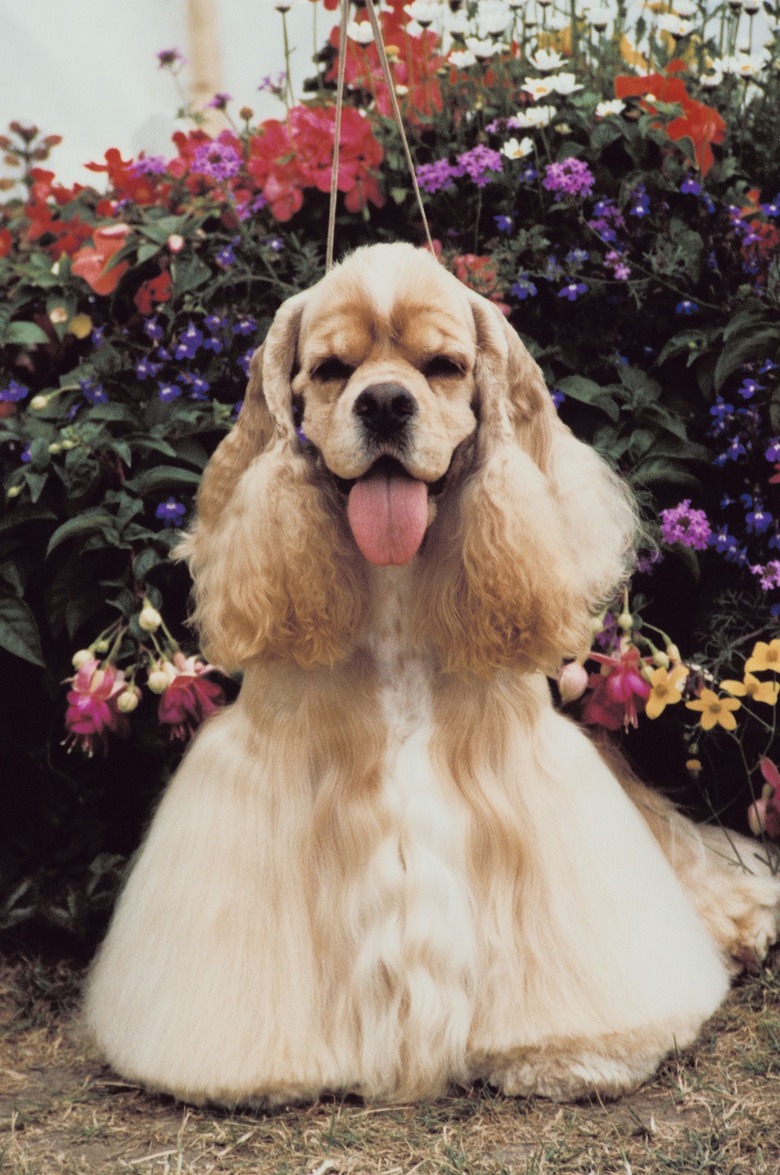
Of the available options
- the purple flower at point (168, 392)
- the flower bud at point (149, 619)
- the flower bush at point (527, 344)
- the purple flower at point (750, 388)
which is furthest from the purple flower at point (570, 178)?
the flower bud at point (149, 619)

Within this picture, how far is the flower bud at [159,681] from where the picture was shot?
3260 mm

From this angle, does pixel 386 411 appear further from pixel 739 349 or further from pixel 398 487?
pixel 739 349

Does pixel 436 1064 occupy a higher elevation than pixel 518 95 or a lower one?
lower

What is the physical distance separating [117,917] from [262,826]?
21.8 inches

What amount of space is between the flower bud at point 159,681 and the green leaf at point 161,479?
509 millimetres

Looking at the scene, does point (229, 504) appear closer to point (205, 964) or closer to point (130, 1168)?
point (205, 964)

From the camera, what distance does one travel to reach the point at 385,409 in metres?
2.49

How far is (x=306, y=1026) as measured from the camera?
2.74 meters

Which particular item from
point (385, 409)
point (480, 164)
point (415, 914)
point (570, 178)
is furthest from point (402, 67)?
point (415, 914)

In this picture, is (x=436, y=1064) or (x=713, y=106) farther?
(x=713, y=106)

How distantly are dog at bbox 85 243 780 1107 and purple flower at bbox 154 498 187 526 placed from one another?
0.63 m

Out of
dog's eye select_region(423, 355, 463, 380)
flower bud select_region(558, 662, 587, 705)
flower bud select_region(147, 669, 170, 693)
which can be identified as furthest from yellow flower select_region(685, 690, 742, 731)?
flower bud select_region(147, 669, 170, 693)

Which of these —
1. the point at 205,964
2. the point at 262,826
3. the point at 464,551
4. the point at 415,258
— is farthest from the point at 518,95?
the point at 205,964

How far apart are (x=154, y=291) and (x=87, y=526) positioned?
76 cm
